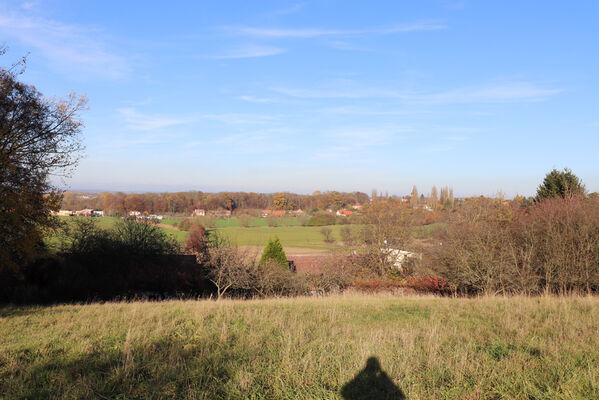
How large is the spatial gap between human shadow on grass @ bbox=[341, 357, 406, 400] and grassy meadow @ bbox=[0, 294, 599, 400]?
0.01 metres

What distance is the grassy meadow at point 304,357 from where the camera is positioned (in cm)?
373

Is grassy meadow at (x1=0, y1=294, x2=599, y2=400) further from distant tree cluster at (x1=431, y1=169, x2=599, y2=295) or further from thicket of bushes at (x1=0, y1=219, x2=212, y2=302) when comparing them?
thicket of bushes at (x1=0, y1=219, x2=212, y2=302)

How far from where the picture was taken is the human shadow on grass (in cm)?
362

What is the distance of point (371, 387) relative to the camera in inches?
149

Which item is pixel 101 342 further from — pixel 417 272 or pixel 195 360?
pixel 417 272

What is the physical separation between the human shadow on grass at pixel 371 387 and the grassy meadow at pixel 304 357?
1cm

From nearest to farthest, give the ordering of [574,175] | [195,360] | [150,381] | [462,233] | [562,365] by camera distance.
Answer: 1. [150,381]
2. [562,365]
3. [195,360]
4. [462,233]
5. [574,175]

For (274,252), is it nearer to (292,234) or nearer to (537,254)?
(537,254)

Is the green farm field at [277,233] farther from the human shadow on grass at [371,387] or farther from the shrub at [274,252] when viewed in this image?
the human shadow on grass at [371,387]

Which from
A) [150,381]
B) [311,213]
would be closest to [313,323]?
[150,381]

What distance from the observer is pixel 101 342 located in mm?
5445

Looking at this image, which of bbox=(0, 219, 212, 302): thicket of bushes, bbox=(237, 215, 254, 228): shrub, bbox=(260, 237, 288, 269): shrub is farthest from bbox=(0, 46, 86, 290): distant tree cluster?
bbox=(237, 215, 254, 228): shrub

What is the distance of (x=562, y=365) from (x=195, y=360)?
4.19 metres

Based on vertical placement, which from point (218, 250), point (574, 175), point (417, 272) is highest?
point (574, 175)
